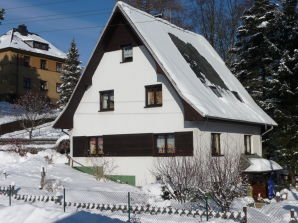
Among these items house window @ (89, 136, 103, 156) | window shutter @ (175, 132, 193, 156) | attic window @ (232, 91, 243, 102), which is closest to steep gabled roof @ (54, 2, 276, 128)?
attic window @ (232, 91, 243, 102)

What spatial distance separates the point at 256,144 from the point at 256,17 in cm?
962

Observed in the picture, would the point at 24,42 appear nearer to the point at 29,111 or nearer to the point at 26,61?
the point at 26,61

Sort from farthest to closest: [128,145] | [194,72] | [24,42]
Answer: [24,42]
[194,72]
[128,145]

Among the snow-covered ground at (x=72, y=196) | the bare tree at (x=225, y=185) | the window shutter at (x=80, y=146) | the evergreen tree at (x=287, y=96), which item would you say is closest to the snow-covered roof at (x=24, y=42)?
the snow-covered ground at (x=72, y=196)

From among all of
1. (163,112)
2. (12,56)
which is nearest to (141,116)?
(163,112)

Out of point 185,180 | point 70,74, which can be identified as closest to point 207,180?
point 185,180

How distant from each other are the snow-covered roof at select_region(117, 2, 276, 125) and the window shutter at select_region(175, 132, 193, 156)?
66.2 inches

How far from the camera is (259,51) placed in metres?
30.3

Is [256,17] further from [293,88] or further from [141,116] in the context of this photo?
[141,116]

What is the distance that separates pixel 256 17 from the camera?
1188 inches

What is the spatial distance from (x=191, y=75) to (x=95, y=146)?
6.92 metres

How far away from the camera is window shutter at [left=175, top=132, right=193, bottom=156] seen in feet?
66.4

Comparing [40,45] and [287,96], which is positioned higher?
[40,45]

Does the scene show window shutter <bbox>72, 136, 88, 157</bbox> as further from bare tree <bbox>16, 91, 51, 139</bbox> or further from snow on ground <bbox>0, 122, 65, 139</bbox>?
bare tree <bbox>16, 91, 51, 139</bbox>
